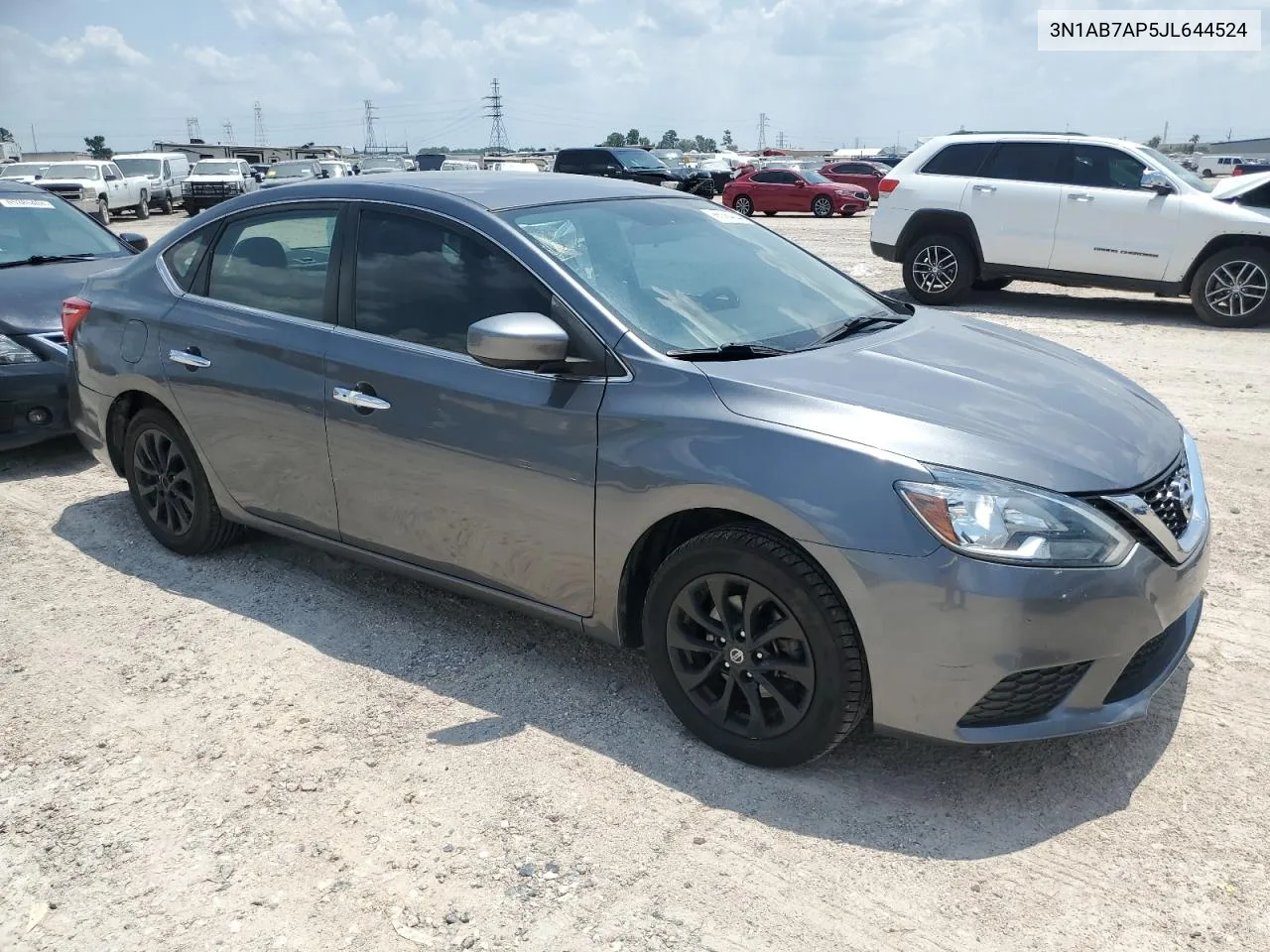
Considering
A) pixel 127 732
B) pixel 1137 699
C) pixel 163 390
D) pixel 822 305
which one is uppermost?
pixel 822 305

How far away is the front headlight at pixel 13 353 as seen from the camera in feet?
21.0

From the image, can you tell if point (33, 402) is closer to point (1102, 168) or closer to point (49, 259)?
point (49, 259)

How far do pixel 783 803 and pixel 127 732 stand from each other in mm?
2155

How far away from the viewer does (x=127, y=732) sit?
11.8 feet

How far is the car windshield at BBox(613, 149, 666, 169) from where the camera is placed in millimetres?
27891

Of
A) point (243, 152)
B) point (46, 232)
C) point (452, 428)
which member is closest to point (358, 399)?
point (452, 428)

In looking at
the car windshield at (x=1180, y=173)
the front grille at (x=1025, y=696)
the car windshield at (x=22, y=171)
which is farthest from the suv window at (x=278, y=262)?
the car windshield at (x=22, y=171)

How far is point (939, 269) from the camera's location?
1202 centimetres

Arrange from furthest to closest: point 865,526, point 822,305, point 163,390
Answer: point 163,390
point 822,305
point 865,526

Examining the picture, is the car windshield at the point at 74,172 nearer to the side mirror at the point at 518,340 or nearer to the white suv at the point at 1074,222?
the white suv at the point at 1074,222

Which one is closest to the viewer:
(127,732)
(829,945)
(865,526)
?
(829,945)

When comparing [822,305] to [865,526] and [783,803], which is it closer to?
[865,526]

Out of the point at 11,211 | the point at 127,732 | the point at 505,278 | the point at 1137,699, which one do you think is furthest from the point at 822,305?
the point at 11,211

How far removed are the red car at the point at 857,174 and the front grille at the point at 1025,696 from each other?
34.4 meters
